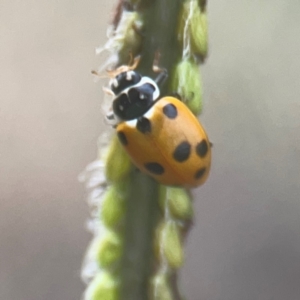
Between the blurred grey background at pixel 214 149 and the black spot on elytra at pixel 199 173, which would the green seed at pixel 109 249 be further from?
the blurred grey background at pixel 214 149

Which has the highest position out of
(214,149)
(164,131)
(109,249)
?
(214,149)

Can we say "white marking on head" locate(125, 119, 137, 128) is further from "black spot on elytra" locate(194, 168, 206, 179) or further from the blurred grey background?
the blurred grey background

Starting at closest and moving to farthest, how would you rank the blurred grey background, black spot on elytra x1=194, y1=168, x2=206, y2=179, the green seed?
1. the green seed
2. black spot on elytra x1=194, y1=168, x2=206, y2=179
3. the blurred grey background

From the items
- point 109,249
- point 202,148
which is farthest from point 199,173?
point 109,249

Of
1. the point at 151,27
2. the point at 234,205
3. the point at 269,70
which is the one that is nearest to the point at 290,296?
the point at 234,205

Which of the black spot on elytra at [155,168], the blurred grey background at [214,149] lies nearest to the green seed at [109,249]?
the black spot on elytra at [155,168]

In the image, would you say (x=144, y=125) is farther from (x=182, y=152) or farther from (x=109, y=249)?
(x=109, y=249)

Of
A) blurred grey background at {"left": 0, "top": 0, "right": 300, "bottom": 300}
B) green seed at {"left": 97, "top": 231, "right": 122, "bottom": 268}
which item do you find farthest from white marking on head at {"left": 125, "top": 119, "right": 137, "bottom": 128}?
blurred grey background at {"left": 0, "top": 0, "right": 300, "bottom": 300}
